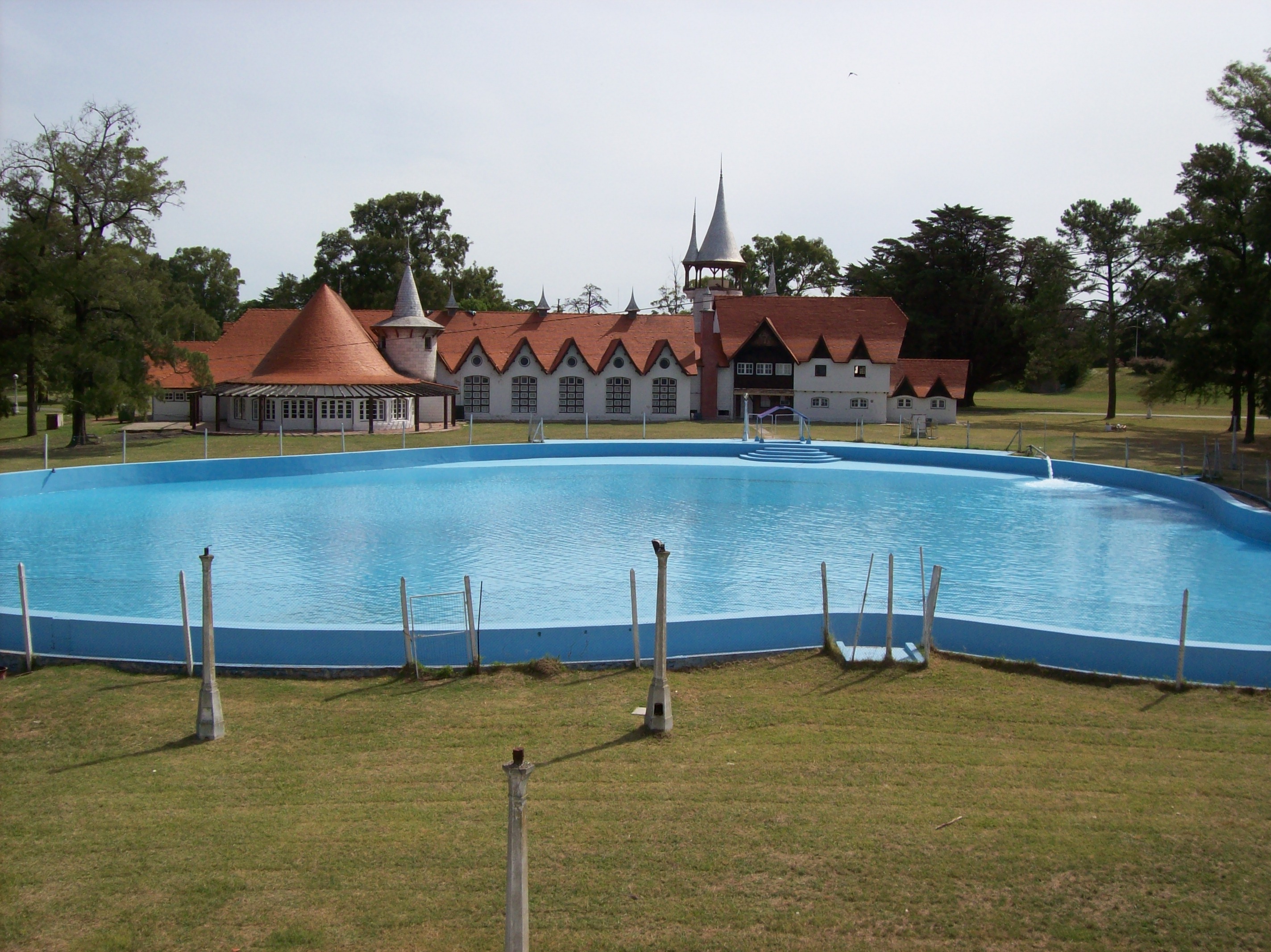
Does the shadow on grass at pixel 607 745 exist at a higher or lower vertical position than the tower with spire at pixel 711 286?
lower

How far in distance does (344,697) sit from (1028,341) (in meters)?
58.8

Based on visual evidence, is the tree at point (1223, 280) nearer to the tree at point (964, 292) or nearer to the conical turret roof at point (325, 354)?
the tree at point (964, 292)

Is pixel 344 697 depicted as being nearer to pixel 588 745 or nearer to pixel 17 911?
pixel 588 745

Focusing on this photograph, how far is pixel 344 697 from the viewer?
9.97m

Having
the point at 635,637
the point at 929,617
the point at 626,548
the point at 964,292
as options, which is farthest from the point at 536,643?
the point at 964,292

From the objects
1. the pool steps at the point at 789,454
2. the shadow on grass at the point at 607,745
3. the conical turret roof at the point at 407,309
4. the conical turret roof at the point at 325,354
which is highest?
the conical turret roof at the point at 407,309

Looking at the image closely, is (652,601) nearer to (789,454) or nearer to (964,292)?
(789,454)

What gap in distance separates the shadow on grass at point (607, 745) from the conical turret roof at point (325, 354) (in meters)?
34.5

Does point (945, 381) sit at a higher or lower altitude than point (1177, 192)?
lower

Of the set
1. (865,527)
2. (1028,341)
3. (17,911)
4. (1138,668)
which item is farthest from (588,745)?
(1028,341)

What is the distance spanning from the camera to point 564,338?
4969cm

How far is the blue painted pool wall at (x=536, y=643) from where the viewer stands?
1076 centimetres

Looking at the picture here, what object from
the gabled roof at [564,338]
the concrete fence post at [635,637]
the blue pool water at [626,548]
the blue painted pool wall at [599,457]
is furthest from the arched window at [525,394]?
the concrete fence post at [635,637]

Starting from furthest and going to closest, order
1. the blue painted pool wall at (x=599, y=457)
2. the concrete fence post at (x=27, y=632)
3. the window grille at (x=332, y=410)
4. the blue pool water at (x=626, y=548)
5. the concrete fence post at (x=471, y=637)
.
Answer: the window grille at (x=332, y=410), the blue painted pool wall at (x=599, y=457), the blue pool water at (x=626, y=548), the concrete fence post at (x=27, y=632), the concrete fence post at (x=471, y=637)
